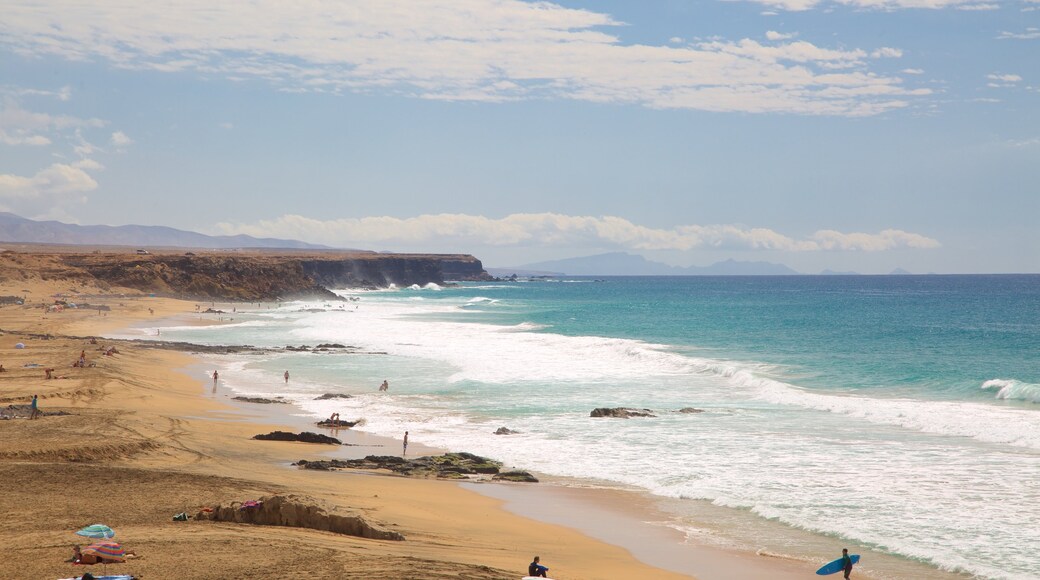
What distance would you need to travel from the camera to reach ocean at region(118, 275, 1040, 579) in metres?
15.4

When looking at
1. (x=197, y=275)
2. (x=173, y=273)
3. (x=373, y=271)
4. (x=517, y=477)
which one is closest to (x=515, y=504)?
(x=517, y=477)

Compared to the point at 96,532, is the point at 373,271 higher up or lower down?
higher up

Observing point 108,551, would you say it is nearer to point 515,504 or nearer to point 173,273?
point 515,504

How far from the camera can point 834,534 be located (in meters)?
14.7

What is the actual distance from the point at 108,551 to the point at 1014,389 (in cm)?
2928

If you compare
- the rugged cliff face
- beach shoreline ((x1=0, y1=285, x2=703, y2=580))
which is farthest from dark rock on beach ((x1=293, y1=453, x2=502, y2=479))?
the rugged cliff face

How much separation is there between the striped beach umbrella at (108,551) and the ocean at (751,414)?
29.5 ft

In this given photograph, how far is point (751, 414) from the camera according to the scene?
26812 mm

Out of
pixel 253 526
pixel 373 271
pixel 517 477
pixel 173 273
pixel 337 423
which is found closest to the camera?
pixel 253 526

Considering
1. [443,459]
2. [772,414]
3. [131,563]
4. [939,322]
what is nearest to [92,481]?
[131,563]

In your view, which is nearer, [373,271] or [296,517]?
[296,517]

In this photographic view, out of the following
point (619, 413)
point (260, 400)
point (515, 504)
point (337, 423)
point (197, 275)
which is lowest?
point (260, 400)

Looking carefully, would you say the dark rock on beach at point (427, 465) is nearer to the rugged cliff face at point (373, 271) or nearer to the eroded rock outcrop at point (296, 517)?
the eroded rock outcrop at point (296, 517)

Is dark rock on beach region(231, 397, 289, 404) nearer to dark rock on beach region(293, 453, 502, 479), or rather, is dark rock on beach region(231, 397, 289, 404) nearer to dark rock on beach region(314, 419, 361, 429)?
dark rock on beach region(314, 419, 361, 429)
